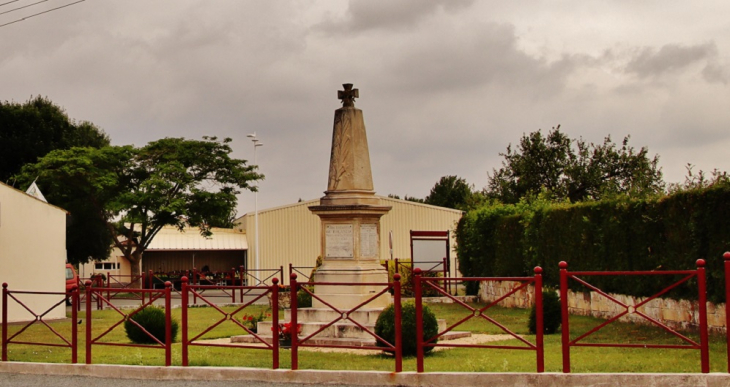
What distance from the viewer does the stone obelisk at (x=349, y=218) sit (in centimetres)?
1644

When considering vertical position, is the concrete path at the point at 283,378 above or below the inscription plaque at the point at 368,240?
below

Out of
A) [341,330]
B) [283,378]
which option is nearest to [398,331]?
[283,378]

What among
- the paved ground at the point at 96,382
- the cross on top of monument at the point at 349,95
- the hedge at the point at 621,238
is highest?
the cross on top of monument at the point at 349,95

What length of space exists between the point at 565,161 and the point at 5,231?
32.0 m

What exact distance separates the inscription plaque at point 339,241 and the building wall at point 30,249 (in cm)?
969

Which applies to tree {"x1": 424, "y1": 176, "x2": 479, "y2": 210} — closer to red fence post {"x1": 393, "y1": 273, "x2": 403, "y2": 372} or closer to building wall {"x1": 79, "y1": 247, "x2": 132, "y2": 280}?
building wall {"x1": 79, "y1": 247, "x2": 132, "y2": 280}

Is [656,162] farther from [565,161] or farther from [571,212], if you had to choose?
[571,212]

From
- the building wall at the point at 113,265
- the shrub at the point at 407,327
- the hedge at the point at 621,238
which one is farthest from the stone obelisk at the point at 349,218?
the building wall at the point at 113,265

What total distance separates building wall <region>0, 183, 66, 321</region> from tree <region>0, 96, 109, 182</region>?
66.3 ft

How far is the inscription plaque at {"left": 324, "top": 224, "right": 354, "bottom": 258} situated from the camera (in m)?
16.5

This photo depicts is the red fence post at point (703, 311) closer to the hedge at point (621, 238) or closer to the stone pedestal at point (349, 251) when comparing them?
the hedge at point (621, 238)

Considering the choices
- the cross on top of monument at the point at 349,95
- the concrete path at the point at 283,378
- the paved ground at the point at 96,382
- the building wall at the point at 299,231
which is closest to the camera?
the concrete path at the point at 283,378

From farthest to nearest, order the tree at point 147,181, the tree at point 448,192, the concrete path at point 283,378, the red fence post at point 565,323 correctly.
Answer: the tree at point 448,192, the tree at point 147,181, the red fence post at point 565,323, the concrete path at point 283,378

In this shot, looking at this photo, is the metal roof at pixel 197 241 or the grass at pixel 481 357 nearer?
the grass at pixel 481 357
